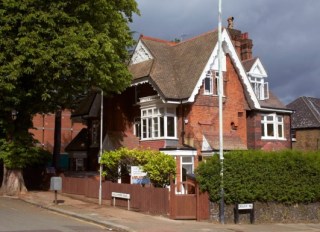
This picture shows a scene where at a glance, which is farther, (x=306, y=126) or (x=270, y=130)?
(x=306, y=126)

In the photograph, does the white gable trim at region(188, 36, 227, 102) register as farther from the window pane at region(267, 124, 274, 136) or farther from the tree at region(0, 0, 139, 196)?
the window pane at region(267, 124, 274, 136)

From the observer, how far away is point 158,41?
35.0 metres

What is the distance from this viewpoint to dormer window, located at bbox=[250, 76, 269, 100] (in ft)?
119

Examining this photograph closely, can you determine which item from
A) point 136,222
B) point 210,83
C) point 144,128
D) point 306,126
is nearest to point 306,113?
point 306,126

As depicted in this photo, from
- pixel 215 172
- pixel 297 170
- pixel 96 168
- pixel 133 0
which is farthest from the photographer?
pixel 96 168

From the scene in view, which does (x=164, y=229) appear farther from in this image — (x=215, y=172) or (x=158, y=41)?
(x=158, y=41)

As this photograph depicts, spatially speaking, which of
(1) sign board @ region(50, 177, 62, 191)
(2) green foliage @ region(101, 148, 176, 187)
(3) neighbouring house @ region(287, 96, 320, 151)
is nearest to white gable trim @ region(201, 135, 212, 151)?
(2) green foliage @ region(101, 148, 176, 187)

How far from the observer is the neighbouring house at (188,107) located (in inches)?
1178

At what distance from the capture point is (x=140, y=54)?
33.6 meters

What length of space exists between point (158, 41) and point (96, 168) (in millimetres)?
10975

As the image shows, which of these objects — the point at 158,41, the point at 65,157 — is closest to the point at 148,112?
the point at 158,41

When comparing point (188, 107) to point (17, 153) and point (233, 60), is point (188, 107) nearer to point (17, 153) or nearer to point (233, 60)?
point (233, 60)

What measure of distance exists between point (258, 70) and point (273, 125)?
4.49 meters

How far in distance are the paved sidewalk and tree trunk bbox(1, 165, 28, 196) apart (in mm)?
3736
